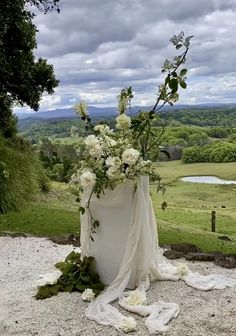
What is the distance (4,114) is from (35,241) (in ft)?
22.2

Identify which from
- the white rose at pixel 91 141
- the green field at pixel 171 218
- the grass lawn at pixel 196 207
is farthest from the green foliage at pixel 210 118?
the white rose at pixel 91 141

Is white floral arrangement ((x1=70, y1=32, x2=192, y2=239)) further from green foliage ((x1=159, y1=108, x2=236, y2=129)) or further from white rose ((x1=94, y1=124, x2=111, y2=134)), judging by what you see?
green foliage ((x1=159, y1=108, x2=236, y2=129))

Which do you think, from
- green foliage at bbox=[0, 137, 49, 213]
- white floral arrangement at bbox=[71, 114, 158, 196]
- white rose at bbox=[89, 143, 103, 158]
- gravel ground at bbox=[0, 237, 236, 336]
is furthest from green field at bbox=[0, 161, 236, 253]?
gravel ground at bbox=[0, 237, 236, 336]

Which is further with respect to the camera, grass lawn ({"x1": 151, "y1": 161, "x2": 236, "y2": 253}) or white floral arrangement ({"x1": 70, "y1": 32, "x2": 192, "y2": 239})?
grass lawn ({"x1": 151, "y1": 161, "x2": 236, "y2": 253})

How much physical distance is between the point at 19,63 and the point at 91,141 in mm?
8695

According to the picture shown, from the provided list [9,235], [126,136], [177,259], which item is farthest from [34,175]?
[126,136]

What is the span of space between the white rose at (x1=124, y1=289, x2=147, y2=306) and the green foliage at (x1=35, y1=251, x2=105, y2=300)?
17.9 inches

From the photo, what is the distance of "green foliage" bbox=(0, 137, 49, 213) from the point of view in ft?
38.6

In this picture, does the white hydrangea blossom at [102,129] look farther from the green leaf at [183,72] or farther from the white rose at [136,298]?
the white rose at [136,298]

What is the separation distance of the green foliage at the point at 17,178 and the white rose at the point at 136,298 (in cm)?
689

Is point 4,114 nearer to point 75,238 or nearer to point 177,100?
point 75,238

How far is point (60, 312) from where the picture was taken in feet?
16.6

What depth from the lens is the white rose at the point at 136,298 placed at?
5.14 m

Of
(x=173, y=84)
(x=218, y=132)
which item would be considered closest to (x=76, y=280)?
(x=173, y=84)
